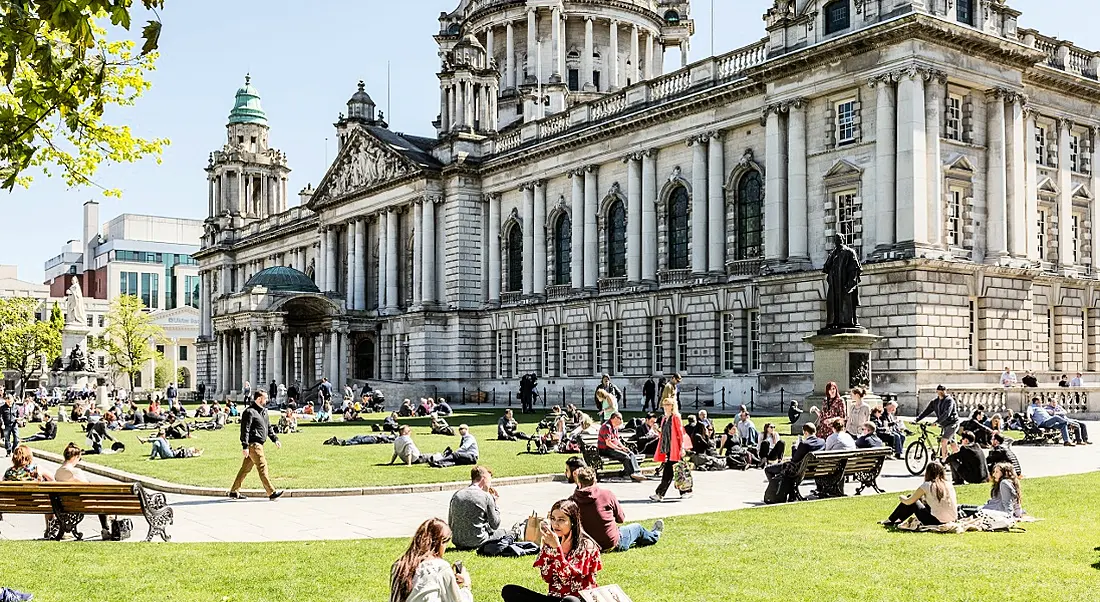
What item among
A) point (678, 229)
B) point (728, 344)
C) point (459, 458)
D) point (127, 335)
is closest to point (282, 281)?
point (678, 229)

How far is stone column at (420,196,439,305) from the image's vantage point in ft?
212

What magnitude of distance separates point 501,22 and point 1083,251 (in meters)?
48.6

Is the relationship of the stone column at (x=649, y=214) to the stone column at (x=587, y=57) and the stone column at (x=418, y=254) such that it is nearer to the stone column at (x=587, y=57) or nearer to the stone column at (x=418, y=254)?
the stone column at (x=418, y=254)

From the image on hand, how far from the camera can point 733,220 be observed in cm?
4756

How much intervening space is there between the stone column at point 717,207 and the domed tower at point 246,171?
5903cm

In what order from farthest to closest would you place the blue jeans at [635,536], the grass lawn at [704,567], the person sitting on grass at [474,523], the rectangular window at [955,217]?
the rectangular window at [955,217], the person sitting on grass at [474,523], the blue jeans at [635,536], the grass lawn at [704,567]

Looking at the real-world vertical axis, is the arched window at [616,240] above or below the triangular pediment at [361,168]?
below

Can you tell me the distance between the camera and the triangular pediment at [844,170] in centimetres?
4078

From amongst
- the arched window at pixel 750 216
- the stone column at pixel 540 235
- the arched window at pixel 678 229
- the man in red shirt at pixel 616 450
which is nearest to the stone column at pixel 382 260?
the stone column at pixel 540 235

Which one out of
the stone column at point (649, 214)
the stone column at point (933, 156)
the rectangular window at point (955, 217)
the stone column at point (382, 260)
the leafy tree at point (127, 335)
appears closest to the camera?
the stone column at point (933, 156)

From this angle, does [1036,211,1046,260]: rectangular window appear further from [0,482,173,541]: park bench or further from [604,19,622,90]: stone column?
[604,19,622,90]: stone column

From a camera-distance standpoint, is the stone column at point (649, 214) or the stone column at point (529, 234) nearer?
the stone column at point (649, 214)

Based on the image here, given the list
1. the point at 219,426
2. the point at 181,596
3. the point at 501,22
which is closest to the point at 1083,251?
the point at 219,426

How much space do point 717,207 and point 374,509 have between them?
32.5m
